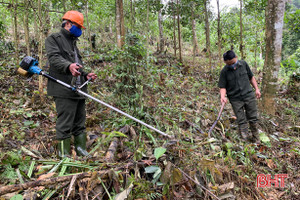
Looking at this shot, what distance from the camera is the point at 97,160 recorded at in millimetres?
2297

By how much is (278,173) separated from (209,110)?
7.82 ft

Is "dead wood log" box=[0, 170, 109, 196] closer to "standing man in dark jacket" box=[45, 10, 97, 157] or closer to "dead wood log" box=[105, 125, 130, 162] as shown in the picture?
"dead wood log" box=[105, 125, 130, 162]

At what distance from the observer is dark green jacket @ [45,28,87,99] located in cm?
244

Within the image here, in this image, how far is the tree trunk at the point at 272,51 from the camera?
452cm

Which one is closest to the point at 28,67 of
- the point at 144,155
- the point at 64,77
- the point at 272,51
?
the point at 64,77

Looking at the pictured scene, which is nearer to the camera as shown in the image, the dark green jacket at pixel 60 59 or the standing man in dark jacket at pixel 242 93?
the dark green jacket at pixel 60 59

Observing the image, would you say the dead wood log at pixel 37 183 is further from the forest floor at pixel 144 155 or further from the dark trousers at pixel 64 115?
the dark trousers at pixel 64 115

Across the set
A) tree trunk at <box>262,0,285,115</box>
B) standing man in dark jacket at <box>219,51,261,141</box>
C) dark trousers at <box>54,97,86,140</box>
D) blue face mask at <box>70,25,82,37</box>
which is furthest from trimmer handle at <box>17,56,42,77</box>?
tree trunk at <box>262,0,285,115</box>

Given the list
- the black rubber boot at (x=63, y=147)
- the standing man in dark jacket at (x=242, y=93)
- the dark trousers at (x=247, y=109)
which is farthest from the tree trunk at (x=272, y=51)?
the black rubber boot at (x=63, y=147)

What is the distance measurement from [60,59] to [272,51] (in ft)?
15.6

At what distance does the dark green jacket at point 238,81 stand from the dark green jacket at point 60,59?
298cm

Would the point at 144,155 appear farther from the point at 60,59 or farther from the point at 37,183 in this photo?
the point at 60,59

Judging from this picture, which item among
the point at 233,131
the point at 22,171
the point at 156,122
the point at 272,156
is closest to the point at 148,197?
the point at 22,171

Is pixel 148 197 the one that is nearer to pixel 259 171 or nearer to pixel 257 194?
pixel 257 194
